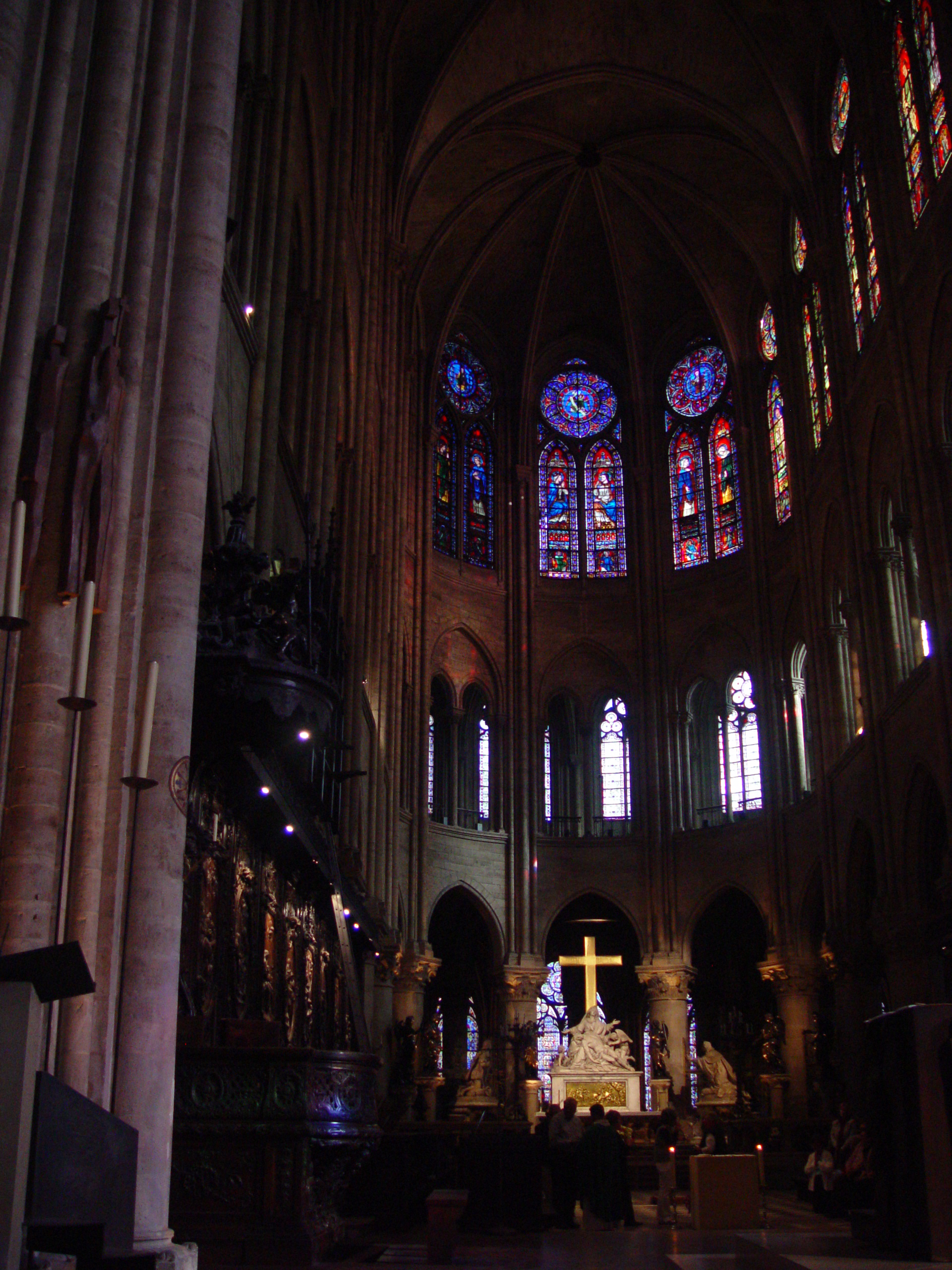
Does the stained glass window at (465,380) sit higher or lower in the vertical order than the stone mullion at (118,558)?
higher

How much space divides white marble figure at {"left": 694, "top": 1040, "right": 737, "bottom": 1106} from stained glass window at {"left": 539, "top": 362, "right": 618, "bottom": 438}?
1614 cm

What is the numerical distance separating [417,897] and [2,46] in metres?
23.8

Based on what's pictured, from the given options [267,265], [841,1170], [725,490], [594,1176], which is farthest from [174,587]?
[725,490]

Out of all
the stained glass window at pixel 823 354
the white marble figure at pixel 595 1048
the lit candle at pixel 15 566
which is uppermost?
the stained glass window at pixel 823 354

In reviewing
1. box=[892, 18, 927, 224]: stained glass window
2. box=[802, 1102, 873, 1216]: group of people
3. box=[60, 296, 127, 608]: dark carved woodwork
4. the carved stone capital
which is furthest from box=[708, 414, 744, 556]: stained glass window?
box=[60, 296, 127, 608]: dark carved woodwork

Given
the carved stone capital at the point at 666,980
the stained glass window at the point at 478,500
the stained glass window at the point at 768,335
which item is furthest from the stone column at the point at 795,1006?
the stained glass window at the point at 768,335

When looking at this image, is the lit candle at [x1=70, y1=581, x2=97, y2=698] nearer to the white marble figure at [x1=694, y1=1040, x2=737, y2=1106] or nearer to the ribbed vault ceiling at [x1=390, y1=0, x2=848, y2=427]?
the ribbed vault ceiling at [x1=390, y1=0, x2=848, y2=427]

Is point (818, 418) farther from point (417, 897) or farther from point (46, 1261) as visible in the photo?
point (46, 1261)

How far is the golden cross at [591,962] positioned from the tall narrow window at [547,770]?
6.68 m

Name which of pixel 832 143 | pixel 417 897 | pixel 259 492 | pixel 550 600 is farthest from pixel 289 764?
pixel 550 600

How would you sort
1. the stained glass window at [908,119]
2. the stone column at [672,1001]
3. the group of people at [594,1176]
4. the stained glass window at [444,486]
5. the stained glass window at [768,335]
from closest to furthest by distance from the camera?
the group of people at [594,1176], the stained glass window at [908,119], the stone column at [672,1001], the stained glass window at [768,335], the stained glass window at [444,486]

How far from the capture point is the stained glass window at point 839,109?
2508 centimetres

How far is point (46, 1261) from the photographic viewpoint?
12.7 ft

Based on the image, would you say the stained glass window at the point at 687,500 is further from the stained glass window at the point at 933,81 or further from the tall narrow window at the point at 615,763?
Result: the stained glass window at the point at 933,81
